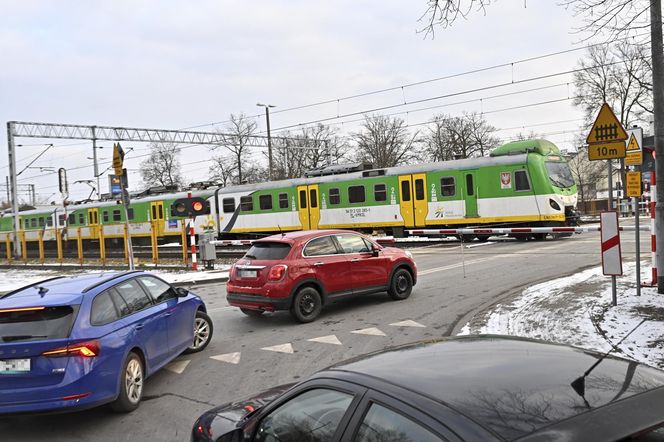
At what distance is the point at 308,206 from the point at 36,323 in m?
22.2

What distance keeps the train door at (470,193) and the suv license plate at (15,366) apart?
790 inches

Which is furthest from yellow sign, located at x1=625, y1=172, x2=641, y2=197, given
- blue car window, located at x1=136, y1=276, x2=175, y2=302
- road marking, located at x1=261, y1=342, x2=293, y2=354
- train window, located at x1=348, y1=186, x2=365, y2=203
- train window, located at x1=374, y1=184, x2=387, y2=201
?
train window, located at x1=348, y1=186, x2=365, y2=203

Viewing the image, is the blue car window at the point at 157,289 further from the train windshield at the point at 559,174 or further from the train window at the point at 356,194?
the train window at the point at 356,194

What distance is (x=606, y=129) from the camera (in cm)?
754

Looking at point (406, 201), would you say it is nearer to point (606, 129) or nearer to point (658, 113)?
point (658, 113)

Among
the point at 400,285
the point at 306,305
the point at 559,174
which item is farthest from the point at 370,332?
the point at 559,174

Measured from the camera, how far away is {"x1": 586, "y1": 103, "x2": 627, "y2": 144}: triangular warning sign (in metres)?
7.43

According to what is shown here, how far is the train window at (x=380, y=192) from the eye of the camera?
974 inches

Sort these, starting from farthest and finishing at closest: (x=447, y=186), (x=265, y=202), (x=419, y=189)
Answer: (x=265, y=202), (x=419, y=189), (x=447, y=186)

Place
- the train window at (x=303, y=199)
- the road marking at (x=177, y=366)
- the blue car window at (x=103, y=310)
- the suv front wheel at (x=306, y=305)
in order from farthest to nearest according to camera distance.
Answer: the train window at (x=303, y=199) < the suv front wheel at (x=306, y=305) < the road marking at (x=177, y=366) < the blue car window at (x=103, y=310)

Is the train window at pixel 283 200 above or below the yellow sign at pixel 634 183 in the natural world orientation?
above

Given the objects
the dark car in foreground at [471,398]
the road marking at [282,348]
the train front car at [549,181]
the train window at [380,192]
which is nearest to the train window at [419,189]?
the train window at [380,192]

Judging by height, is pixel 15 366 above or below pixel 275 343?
above

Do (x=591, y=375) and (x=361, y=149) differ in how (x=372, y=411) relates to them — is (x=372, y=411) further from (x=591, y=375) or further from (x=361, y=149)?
(x=361, y=149)
